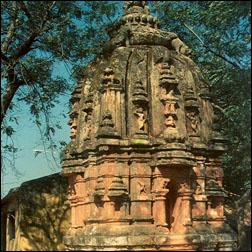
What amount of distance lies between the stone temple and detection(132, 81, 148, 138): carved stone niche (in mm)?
23

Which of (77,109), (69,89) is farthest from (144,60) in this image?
(69,89)

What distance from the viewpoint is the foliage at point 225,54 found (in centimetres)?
829

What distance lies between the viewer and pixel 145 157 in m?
11.0

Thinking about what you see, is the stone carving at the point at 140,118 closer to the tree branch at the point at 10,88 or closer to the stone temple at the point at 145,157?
the stone temple at the point at 145,157

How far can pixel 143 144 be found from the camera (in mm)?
10906

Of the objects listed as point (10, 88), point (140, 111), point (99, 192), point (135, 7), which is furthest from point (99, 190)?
point (135, 7)

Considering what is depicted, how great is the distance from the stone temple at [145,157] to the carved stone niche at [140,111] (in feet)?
0.07

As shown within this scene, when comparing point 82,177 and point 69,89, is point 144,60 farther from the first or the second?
point 69,89

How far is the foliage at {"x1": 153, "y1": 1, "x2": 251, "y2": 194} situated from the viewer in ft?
27.2

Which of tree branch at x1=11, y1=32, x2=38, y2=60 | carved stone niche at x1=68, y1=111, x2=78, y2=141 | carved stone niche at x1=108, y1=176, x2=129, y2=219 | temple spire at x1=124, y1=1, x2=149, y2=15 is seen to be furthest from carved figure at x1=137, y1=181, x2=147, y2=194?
temple spire at x1=124, y1=1, x2=149, y2=15

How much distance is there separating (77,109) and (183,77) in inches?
104

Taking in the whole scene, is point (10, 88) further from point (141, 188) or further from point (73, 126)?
point (141, 188)

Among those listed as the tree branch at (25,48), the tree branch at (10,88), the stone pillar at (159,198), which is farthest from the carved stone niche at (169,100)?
the tree branch at (10,88)

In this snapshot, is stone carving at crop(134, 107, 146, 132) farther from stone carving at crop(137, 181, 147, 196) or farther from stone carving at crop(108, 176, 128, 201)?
stone carving at crop(108, 176, 128, 201)
